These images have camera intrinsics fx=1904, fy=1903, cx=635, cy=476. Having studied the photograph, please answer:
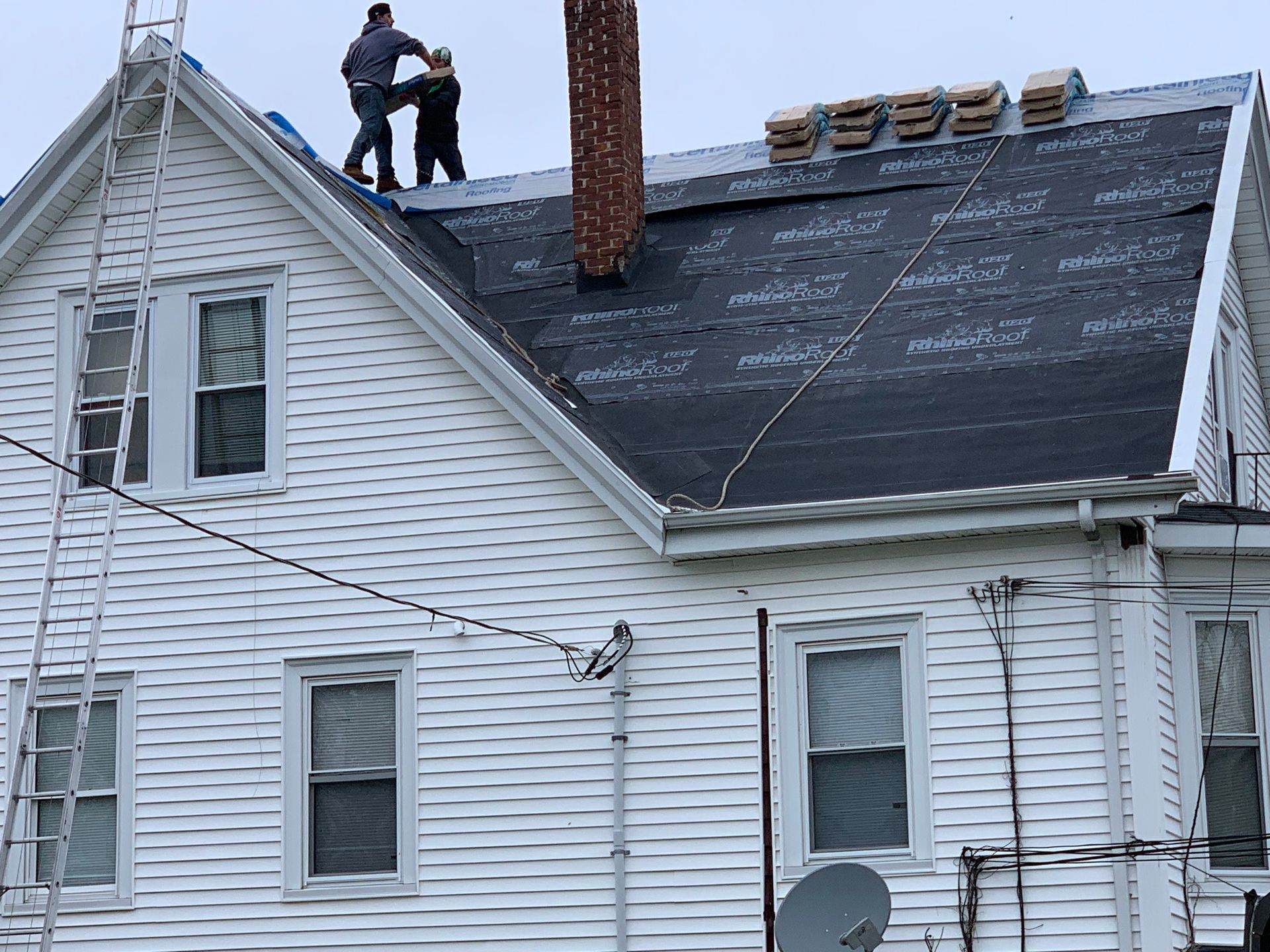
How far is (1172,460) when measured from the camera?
1129cm

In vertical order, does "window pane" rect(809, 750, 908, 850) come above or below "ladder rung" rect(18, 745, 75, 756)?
below

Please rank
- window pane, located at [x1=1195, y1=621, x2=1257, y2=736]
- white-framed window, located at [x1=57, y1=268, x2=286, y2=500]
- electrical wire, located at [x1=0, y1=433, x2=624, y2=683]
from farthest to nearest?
1. white-framed window, located at [x1=57, y1=268, x2=286, y2=500]
2. electrical wire, located at [x1=0, y1=433, x2=624, y2=683]
3. window pane, located at [x1=1195, y1=621, x2=1257, y2=736]

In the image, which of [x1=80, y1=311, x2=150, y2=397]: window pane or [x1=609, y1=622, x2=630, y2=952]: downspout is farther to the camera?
[x1=80, y1=311, x2=150, y2=397]: window pane

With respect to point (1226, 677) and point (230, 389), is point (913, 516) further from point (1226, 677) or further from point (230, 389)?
point (230, 389)

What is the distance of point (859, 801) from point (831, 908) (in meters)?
1.31

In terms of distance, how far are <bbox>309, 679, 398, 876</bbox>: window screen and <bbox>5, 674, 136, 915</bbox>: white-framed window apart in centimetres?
137

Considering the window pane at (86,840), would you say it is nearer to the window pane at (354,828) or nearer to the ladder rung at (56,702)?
the ladder rung at (56,702)

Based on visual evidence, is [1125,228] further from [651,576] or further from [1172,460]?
[651,576]

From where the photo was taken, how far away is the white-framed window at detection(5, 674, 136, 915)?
13352 millimetres

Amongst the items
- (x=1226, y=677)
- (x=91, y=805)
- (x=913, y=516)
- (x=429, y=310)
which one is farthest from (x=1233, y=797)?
(x=91, y=805)

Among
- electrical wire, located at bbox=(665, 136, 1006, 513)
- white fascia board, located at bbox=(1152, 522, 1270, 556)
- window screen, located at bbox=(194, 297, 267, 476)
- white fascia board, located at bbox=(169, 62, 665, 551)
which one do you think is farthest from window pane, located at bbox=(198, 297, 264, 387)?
white fascia board, located at bbox=(1152, 522, 1270, 556)

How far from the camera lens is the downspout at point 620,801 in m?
12.2

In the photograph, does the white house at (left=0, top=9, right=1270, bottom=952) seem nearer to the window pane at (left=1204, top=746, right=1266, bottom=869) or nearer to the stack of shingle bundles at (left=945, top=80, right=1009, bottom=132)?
the window pane at (left=1204, top=746, right=1266, bottom=869)

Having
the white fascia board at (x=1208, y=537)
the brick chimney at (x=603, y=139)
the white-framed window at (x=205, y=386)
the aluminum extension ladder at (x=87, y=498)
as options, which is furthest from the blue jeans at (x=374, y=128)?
the white fascia board at (x=1208, y=537)
